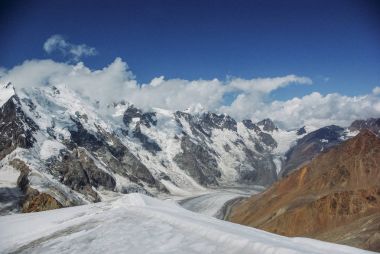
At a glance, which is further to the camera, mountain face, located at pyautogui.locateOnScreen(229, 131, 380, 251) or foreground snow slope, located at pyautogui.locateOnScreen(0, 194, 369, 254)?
mountain face, located at pyautogui.locateOnScreen(229, 131, 380, 251)

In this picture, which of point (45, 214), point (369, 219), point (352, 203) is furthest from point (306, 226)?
point (45, 214)

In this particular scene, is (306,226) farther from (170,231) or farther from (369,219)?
(170,231)

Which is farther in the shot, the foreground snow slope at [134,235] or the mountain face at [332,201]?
the mountain face at [332,201]

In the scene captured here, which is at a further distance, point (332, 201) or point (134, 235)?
point (332, 201)

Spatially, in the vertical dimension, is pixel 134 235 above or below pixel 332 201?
above
